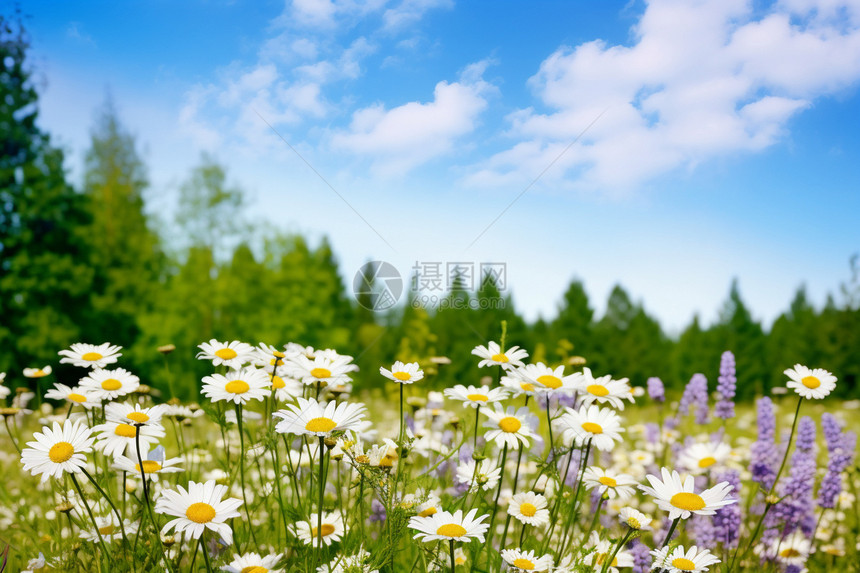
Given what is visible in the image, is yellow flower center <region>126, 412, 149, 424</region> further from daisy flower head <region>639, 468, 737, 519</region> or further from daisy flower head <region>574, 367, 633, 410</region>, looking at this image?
daisy flower head <region>639, 468, 737, 519</region>

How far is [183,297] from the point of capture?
1644 cm

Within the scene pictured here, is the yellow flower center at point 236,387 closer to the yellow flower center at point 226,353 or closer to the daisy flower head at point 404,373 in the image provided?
the yellow flower center at point 226,353

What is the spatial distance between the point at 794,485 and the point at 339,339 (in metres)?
15.7

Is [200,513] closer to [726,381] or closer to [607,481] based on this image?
[607,481]

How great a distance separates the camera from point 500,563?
210 cm

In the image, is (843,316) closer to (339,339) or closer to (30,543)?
(339,339)

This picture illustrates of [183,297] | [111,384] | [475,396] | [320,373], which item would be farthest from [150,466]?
[183,297]

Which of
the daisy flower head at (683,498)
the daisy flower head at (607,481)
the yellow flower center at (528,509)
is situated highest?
the daisy flower head at (683,498)

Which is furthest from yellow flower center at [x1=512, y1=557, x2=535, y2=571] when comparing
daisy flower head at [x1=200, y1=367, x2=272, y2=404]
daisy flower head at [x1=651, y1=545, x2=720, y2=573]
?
daisy flower head at [x1=200, y1=367, x2=272, y2=404]

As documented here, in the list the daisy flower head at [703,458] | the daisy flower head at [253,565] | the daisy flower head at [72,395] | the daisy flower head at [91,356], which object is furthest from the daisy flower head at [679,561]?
the daisy flower head at [91,356]

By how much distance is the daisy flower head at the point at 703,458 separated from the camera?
343cm

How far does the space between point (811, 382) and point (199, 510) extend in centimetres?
258

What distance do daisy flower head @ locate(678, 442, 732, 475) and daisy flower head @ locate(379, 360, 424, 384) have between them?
7.15 ft

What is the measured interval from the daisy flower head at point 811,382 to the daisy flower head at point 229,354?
7.75 ft
